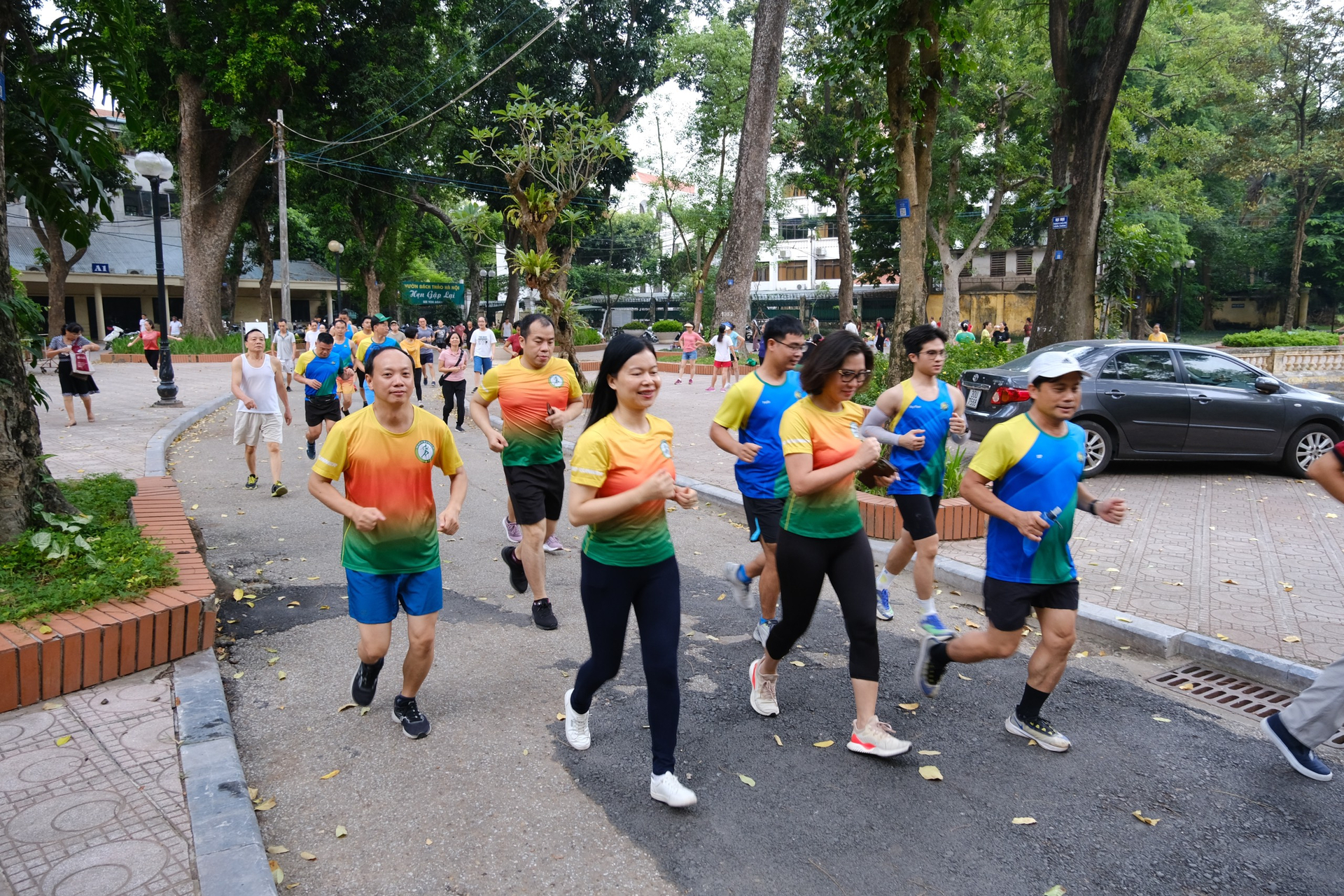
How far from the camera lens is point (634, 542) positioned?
3518 millimetres

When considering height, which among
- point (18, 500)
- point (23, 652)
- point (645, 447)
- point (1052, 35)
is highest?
point (1052, 35)

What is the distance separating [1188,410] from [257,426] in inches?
405

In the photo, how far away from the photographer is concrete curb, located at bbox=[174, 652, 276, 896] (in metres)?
3.03

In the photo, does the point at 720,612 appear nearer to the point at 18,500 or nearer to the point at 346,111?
the point at 18,500

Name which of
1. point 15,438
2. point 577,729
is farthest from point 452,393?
point 577,729

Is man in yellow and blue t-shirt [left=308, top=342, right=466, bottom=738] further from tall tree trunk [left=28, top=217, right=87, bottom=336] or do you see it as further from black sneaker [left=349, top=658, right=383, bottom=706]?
tall tree trunk [left=28, top=217, right=87, bottom=336]

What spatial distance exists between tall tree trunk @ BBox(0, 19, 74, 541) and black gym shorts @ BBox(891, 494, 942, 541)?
527cm

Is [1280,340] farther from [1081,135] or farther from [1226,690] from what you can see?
[1226,690]

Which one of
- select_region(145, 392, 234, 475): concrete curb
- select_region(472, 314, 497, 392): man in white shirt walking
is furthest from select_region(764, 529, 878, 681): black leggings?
select_region(472, 314, 497, 392): man in white shirt walking

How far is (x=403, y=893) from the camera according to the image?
3074mm

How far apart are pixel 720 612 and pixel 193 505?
19.3ft

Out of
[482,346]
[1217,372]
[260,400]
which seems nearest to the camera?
[260,400]

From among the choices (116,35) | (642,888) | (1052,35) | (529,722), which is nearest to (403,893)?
(642,888)

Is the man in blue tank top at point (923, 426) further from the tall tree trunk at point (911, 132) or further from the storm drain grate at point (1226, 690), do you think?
the tall tree trunk at point (911, 132)
